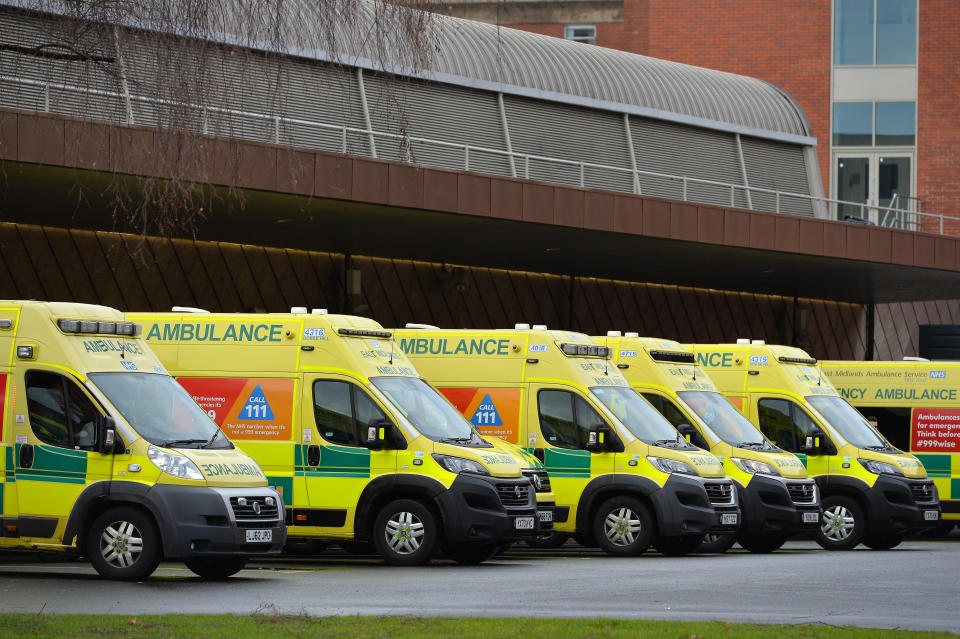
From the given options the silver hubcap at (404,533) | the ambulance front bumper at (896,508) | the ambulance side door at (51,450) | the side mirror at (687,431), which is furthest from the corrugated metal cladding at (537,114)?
the ambulance front bumper at (896,508)

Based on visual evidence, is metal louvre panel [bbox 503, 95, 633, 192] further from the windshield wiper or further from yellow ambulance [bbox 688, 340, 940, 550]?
the windshield wiper

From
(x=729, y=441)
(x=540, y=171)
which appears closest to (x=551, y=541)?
(x=729, y=441)

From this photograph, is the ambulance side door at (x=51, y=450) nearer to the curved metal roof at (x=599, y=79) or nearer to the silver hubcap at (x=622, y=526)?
the silver hubcap at (x=622, y=526)

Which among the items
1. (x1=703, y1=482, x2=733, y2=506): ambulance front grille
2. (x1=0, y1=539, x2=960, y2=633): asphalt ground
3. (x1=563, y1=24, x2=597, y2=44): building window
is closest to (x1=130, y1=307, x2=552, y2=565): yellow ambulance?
(x1=0, y1=539, x2=960, y2=633): asphalt ground

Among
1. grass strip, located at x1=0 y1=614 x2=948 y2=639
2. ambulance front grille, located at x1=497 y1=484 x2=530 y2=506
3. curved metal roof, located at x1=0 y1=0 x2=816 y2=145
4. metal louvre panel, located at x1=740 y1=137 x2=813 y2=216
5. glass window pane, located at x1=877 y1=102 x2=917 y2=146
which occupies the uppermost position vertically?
glass window pane, located at x1=877 y1=102 x2=917 y2=146

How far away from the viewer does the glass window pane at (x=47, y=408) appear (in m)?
14.5

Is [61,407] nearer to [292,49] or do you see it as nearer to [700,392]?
[700,392]

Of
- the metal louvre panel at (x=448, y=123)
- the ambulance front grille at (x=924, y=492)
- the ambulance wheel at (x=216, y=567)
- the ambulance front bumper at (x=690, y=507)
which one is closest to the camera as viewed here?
the ambulance wheel at (x=216, y=567)

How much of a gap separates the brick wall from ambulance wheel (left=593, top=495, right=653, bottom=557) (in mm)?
30499

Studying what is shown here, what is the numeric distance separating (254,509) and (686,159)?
20.7 meters

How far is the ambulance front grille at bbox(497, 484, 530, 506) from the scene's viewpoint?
1656 cm

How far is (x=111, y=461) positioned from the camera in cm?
1423

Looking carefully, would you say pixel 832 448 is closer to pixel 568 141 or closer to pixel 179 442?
pixel 179 442

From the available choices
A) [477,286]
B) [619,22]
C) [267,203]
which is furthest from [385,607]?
[619,22]
